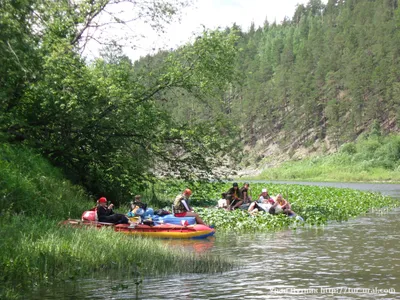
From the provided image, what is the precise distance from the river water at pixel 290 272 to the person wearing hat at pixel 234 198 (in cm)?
562

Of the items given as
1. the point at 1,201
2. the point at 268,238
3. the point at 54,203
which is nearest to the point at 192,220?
the point at 268,238

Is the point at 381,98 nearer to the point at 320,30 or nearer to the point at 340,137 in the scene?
the point at 340,137

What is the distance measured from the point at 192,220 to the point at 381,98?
77468mm

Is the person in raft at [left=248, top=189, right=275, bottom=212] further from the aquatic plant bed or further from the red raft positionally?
the red raft

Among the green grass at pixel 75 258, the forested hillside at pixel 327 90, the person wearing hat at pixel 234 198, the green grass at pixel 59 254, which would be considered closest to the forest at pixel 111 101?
the person wearing hat at pixel 234 198

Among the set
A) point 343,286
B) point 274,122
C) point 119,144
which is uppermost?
point 274,122

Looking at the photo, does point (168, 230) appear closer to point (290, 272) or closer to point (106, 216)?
point (106, 216)

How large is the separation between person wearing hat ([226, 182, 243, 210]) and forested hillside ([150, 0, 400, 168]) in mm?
51471

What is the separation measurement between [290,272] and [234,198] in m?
13.4

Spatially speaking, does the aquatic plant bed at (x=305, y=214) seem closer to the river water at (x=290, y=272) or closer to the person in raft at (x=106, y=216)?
the river water at (x=290, y=272)

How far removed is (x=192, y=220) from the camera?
20.0m

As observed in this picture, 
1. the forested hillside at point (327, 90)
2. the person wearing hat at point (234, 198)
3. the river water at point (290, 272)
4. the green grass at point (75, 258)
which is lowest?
the river water at point (290, 272)

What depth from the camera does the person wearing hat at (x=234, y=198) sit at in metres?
25.8

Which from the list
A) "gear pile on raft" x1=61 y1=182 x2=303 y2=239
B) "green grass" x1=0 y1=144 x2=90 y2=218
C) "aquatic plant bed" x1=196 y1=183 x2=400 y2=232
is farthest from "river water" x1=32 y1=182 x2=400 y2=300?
"green grass" x1=0 y1=144 x2=90 y2=218
